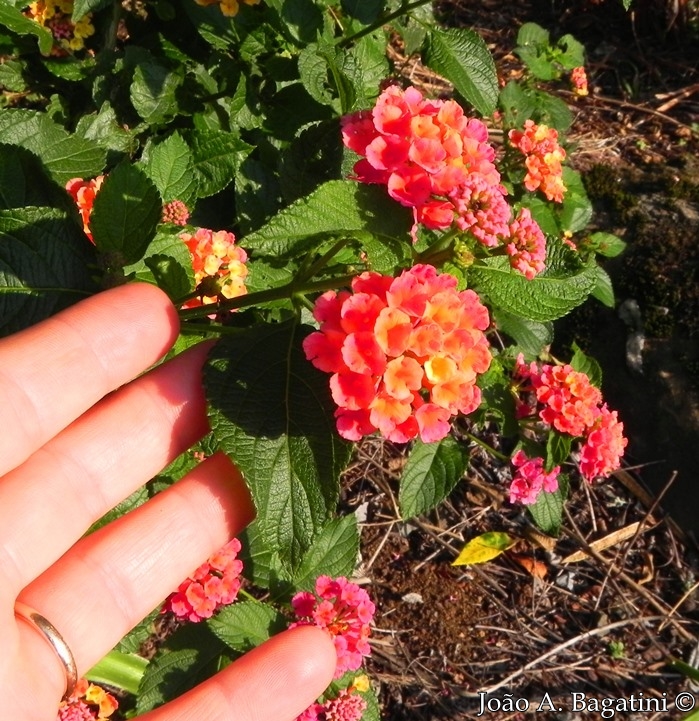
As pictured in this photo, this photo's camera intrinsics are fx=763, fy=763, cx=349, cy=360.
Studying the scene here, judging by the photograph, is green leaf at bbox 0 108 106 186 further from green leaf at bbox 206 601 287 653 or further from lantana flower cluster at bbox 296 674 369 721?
lantana flower cluster at bbox 296 674 369 721

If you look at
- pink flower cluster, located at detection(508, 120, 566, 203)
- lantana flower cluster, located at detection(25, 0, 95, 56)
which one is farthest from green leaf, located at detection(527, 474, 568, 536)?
lantana flower cluster, located at detection(25, 0, 95, 56)

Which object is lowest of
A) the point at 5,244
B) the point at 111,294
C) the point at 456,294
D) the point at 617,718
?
the point at 617,718

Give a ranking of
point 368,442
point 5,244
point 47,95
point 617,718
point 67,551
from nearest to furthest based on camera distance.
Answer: point 5,244
point 67,551
point 47,95
point 617,718
point 368,442

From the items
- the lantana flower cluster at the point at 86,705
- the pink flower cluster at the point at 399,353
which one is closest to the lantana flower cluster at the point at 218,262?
the pink flower cluster at the point at 399,353

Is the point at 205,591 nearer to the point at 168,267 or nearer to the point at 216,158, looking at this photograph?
the point at 168,267

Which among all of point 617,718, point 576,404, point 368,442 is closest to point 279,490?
point 576,404

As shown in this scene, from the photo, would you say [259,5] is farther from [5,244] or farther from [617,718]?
[617,718]

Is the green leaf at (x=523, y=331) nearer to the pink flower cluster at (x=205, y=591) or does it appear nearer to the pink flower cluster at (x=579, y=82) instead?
the pink flower cluster at (x=205, y=591)
